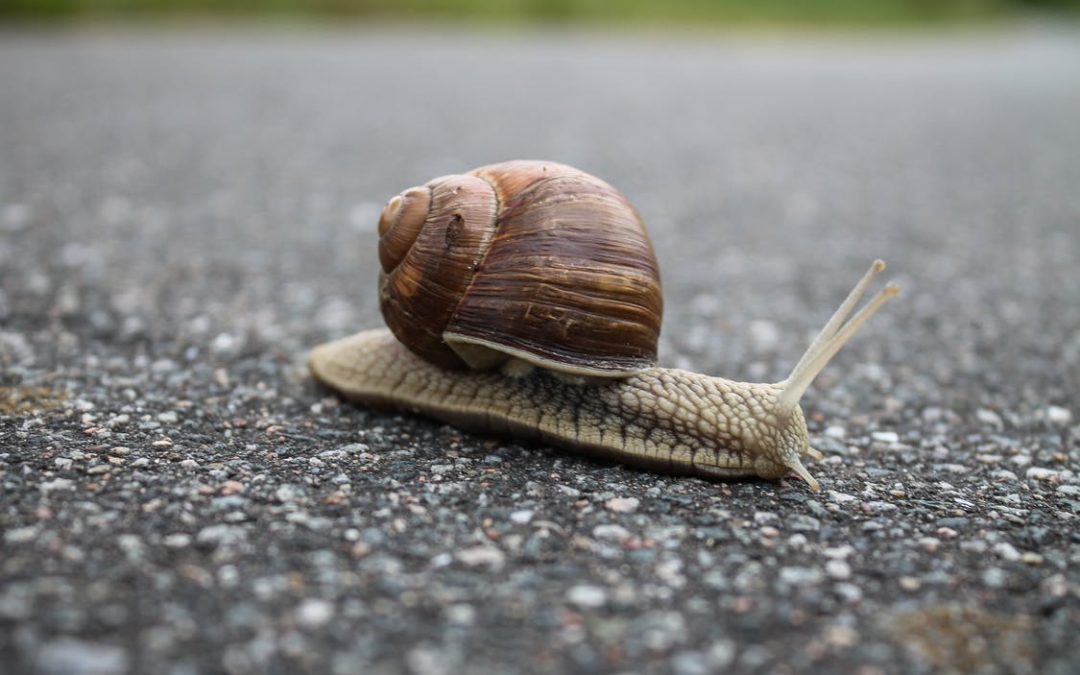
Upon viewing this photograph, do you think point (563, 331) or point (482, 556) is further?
point (563, 331)

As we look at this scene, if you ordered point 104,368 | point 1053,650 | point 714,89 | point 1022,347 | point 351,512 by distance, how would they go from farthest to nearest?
point 714,89 → point 1022,347 → point 104,368 → point 351,512 → point 1053,650

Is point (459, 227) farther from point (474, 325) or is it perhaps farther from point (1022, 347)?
point (1022, 347)

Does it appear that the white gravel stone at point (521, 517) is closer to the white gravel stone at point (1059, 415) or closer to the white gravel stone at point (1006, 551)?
the white gravel stone at point (1006, 551)

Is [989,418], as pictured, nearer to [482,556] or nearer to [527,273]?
[527,273]

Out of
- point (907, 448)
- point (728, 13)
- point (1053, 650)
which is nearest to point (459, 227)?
point (907, 448)

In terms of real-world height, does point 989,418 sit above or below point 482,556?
above

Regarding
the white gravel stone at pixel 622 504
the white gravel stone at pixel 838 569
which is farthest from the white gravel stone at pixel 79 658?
the white gravel stone at pixel 838 569

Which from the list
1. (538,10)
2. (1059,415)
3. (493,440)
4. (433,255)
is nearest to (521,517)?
(493,440)
